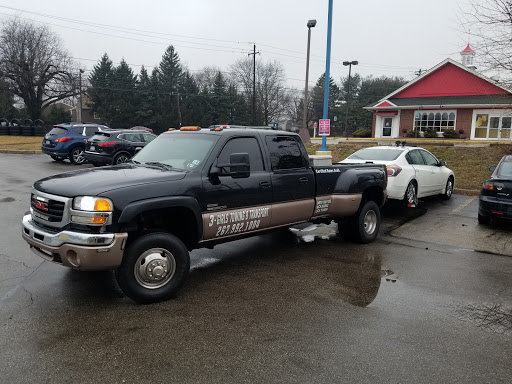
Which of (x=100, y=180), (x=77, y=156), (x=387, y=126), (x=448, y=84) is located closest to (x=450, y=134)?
(x=448, y=84)

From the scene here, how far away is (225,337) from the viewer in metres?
3.69

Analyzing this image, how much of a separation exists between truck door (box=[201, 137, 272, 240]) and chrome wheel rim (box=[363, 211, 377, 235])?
8.06ft

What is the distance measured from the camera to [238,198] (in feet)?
16.6

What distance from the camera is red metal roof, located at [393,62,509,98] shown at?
34.0m

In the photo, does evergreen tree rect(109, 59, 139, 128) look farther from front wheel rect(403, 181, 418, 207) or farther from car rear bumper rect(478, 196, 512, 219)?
car rear bumper rect(478, 196, 512, 219)

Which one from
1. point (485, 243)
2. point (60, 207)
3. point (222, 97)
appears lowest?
point (485, 243)

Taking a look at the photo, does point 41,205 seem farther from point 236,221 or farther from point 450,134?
point 450,134

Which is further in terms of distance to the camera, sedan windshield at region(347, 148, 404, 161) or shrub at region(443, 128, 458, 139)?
shrub at region(443, 128, 458, 139)

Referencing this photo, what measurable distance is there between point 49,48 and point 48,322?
62.7 m

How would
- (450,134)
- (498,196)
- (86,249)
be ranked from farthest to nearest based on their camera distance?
(450,134), (498,196), (86,249)

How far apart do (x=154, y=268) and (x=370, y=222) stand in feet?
14.1

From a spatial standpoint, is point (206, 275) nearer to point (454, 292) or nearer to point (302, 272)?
point (302, 272)

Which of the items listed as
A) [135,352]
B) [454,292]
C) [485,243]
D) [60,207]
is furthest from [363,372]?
[485,243]

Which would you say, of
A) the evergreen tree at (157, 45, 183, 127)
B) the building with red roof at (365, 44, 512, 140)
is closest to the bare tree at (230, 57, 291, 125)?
the evergreen tree at (157, 45, 183, 127)
